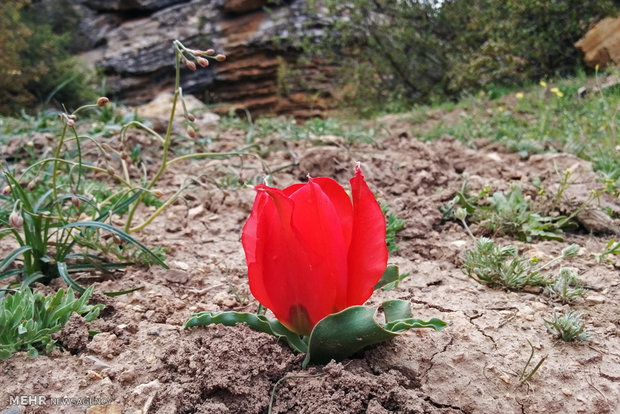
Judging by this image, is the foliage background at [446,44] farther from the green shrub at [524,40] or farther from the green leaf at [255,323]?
the green leaf at [255,323]

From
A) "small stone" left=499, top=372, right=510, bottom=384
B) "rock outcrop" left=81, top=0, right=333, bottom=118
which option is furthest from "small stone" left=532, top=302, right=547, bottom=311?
"rock outcrop" left=81, top=0, right=333, bottom=118

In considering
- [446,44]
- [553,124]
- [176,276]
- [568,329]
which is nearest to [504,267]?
[568,329]

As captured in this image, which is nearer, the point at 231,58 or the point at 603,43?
the point at 603,43

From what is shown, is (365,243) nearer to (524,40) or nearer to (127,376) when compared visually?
(127,376)

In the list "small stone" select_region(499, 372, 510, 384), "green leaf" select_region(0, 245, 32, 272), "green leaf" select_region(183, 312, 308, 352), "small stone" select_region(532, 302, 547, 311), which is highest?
"green leaf" select_region(0, 245, 32, 272)

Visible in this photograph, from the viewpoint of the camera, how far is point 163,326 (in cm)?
134

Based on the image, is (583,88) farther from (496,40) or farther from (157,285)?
(157,285)

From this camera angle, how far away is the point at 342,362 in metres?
1.12

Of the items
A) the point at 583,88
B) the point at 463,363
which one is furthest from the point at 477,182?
the point at 583,88

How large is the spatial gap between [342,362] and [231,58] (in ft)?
34.7

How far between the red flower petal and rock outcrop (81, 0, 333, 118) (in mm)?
9385

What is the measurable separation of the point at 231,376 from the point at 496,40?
7.07 meters

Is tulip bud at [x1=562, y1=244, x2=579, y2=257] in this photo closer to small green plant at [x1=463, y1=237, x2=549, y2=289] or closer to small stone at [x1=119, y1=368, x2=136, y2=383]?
small green plant at [x1=463, y1=237, x2=549, y2=289]

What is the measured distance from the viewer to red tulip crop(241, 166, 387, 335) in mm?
1000
